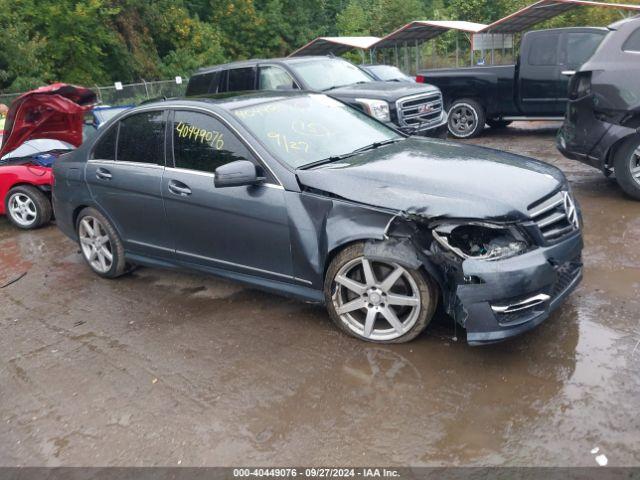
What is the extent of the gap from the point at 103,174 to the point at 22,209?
3.28 m

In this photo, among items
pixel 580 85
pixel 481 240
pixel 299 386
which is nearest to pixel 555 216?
pixel 481 240

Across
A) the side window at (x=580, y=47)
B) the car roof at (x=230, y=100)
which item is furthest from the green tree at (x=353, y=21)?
the car roof at (x=230, y=100)

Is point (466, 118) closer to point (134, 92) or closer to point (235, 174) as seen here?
point (235, 174)

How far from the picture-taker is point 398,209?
374 cm

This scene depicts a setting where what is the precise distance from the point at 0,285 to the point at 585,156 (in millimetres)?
6356

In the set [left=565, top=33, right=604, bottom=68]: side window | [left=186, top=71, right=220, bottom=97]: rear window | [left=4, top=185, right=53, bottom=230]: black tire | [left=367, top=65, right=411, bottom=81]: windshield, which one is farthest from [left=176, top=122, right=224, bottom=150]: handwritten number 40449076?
[left=367, top=65, right=411, bottom=81]: windshield

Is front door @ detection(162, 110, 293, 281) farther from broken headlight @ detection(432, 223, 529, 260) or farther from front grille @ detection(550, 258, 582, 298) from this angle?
front grille @ detection(550, 258, 582, 298)

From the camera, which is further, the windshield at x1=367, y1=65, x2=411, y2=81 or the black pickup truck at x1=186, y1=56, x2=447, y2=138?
the windshield at x1=367, y1=65, x2=411, y2=81

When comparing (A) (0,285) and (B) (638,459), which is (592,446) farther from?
(A) (0,285)

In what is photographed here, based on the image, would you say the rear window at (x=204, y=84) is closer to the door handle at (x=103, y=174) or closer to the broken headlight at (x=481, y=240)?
the door handle at (x=103, y=174)

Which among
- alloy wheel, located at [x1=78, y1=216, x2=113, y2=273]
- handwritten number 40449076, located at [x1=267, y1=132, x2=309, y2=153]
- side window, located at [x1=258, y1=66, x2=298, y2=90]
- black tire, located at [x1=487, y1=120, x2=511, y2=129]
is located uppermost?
handwritten number 40449076, located at [x1=267, y1=132, x2=309, y2=153]

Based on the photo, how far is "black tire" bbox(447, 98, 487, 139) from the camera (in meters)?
11.5

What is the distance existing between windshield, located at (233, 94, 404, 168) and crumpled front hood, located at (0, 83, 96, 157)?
3.96 metres

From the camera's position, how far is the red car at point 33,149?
7707mm
